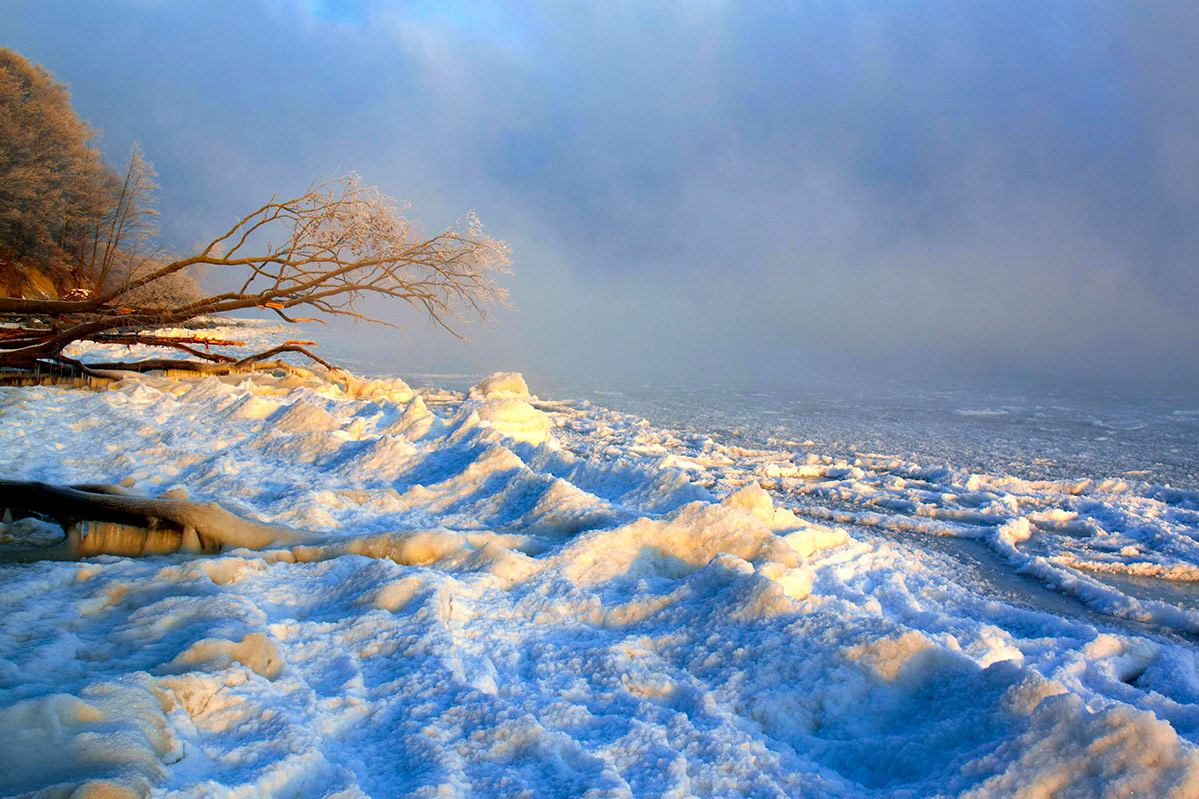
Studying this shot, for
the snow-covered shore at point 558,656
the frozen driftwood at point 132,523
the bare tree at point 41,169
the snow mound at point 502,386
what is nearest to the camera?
the snow-covered shore at point 558,656

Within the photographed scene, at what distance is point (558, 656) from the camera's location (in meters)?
2.40

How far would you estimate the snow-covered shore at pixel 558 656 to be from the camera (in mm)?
1628

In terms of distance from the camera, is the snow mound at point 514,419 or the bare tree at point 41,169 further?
the bare tree at point 41,169

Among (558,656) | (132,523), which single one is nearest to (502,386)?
(132,523)

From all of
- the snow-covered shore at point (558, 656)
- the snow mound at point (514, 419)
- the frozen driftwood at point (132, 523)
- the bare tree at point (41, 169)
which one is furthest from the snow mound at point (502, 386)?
the bare tree at point (41, 169)

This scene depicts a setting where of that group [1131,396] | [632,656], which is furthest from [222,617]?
[1131,396]

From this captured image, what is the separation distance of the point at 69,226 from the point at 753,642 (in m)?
28.8

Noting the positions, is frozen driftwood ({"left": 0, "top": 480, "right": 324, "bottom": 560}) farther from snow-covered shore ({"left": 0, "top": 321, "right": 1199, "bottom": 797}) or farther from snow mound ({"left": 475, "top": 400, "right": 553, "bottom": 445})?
snow mound ({"left": 475, "top": 400, "right": 553, "bottom": 445})

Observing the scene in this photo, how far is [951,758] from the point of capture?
5.81ft

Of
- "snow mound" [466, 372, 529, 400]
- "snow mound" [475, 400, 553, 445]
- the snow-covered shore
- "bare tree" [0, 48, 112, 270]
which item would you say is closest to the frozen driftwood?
the snow-covered shore

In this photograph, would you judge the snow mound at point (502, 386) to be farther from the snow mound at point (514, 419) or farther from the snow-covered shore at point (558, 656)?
the snow-covered shore at point (558, 656)

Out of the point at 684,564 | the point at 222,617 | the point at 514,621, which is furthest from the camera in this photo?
the point at 684,564

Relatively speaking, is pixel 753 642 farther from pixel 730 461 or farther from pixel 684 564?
pixel 730 461

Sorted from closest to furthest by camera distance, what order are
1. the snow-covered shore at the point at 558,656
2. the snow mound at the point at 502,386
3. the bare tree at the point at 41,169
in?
the snow-covered shore at the point at 558,656 < the snow mound at the point at 502,386 < the bare tree at the point at 41,169
